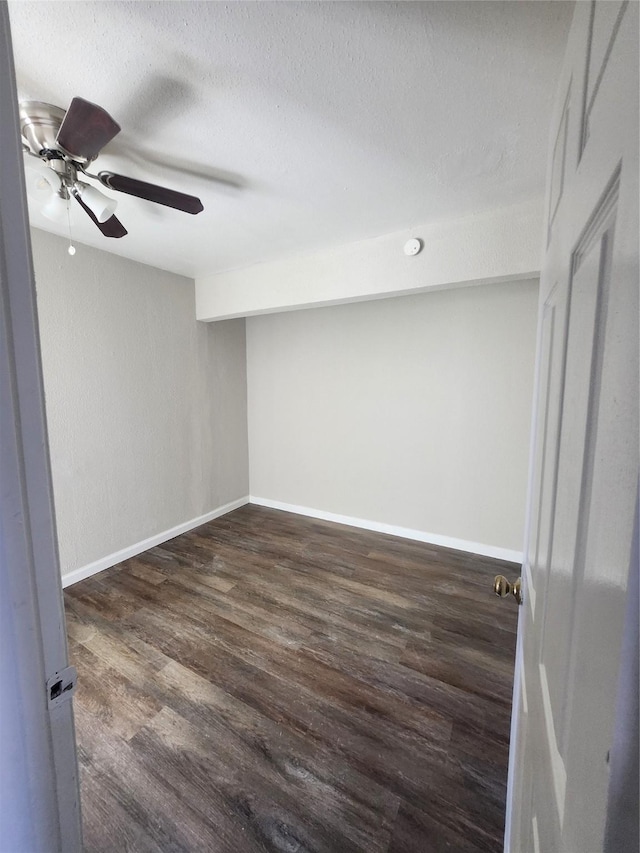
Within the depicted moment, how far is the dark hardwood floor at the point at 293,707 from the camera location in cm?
118

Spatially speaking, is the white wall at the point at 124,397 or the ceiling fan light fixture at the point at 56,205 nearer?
the ceiling fan light fixture at the point at 56,205

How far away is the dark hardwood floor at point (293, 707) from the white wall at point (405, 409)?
0.63m

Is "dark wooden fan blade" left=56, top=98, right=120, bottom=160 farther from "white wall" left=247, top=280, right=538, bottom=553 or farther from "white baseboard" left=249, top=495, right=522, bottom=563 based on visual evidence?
"white baseboard" left=249, top=495, right=522, bottom=563

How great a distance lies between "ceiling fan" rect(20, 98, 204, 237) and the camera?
3.69 feet

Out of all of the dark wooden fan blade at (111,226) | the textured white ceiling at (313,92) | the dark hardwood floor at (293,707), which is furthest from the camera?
the dark wooden fan blade at (111,226)

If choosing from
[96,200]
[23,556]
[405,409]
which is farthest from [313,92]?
[405,409]

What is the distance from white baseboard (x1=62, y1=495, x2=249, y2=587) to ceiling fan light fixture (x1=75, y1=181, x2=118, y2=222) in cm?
242

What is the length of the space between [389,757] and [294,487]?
2.70 metres

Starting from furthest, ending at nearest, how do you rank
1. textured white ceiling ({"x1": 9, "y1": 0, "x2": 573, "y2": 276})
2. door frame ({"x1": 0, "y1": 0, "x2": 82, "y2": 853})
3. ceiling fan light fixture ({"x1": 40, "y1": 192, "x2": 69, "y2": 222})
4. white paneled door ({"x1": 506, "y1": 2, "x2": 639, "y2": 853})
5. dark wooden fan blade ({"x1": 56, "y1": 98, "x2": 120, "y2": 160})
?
ceiling fan light fixture ({"x1": 40, "y1": 192, "x2": 69, "y2": 222}), dark wooden fan blade ({"x1": 56, "y1": 98, "x2": 120, "y2": 160}), textured white ceiling ({"x1": 9, "y1": 0, "x2": 573, "y2": 276}), door frame ({"x1": 0, "y1": 0, "x2": 82, "y2": 853}), white paneled door ({"x1": 506, "y1": 2, "x2": 639, "y2": 853})

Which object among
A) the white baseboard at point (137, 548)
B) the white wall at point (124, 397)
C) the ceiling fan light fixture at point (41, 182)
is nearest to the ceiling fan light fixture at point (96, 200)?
the ceiling fan light fixture at point (41, 182)

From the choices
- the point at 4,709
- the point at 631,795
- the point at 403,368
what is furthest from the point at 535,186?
the point at 4,709

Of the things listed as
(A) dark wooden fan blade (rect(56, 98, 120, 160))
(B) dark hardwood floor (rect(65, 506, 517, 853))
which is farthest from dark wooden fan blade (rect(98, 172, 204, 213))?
(B) dark hardwood floor (rect(65, 506, 517, 853))

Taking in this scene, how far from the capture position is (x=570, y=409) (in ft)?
1.71

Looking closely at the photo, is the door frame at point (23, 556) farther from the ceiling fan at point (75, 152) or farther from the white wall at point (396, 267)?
the white wall at point (396, 267)
